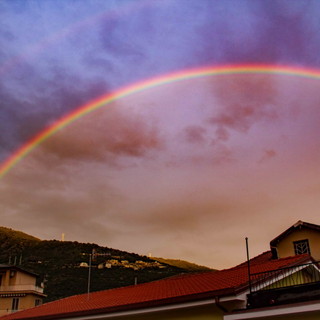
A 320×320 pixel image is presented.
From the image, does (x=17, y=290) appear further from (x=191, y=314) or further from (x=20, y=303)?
(x=191, y=314)

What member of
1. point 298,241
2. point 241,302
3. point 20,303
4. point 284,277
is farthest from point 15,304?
point 241,302

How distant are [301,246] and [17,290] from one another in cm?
Answer: 4273

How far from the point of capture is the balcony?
41.5 ft

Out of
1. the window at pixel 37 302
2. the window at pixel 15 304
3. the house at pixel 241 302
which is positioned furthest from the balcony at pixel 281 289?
the window at pixel 37 302

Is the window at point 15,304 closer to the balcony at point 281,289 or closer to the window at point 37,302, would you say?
the window at point 37,302

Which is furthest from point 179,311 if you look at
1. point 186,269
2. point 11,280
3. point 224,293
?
point 186,269

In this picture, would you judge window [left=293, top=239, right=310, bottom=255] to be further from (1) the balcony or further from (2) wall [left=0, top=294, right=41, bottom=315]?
(2) wall [left=0, top=294, right=41, bottom=315]

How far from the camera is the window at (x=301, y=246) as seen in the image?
33531 millimetres

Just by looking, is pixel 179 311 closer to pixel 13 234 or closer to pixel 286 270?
pixel 286 270

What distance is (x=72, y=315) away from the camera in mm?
18797

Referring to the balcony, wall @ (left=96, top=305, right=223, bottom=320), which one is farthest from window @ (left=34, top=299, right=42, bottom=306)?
the balcony

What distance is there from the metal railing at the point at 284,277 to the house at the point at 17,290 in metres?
51.9

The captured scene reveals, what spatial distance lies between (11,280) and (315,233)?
45274 mm

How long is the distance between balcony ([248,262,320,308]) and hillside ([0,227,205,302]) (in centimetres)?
4774
